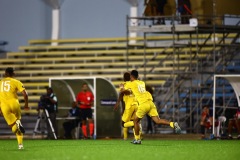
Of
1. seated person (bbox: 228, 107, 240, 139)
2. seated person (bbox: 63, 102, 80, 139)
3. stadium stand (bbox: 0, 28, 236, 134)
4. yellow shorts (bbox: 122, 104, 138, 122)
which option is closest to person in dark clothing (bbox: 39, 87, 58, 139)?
seated person (bbox: 63, 102, 80, 139)

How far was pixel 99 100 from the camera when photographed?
32.9m

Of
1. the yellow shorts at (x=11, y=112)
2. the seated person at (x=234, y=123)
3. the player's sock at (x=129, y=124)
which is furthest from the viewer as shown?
the seated person at (x=234, y=123)

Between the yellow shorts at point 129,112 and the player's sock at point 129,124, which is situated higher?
the yellow shorts at point 129,112

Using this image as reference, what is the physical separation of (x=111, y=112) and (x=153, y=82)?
376 centimetres

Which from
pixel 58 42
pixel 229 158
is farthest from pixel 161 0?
pixel 229 158

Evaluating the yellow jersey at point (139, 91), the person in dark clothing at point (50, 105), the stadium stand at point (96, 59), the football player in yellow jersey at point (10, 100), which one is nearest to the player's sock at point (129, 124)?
the yellow jersey at point (139, 91)

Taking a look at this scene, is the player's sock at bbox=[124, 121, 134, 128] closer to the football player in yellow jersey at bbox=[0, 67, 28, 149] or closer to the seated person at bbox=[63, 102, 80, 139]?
the football player in yellow jersey at bbox=[0, 67, 28, 149]

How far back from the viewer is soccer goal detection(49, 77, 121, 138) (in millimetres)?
32781

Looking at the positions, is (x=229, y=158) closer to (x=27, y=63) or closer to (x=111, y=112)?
(x=111, y=112)

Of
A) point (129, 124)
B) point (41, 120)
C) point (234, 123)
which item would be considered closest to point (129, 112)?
point (129, 124)

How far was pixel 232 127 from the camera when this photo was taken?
100 ft

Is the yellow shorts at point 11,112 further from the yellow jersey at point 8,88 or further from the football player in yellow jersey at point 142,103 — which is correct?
the football player in yellow jersey at point 142,103

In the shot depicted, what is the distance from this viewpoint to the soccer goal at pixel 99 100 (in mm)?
32781

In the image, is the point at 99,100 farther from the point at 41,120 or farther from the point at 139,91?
the point at 139,91
